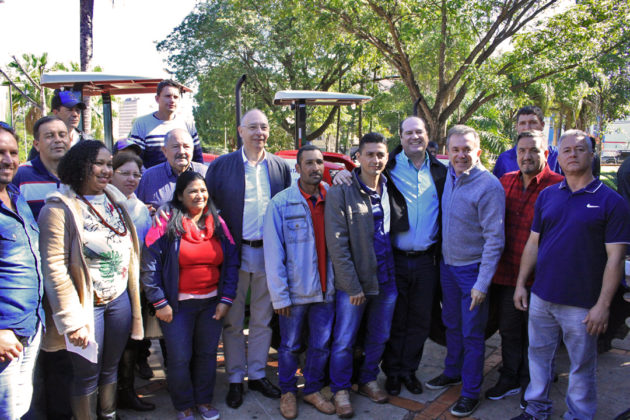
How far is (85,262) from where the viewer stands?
2713mm

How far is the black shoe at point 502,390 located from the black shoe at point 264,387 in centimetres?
166

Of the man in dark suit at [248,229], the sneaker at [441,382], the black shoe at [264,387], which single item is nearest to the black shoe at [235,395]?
the man in dark suit at [248,229]

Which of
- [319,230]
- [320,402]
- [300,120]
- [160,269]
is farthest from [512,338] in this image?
[300,120]

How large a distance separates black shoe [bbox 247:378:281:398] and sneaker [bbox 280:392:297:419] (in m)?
0.18

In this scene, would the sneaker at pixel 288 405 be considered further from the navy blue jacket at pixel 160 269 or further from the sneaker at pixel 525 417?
the sneaker at pixel 525 417

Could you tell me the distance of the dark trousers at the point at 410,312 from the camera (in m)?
3.66

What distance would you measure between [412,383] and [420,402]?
18cm

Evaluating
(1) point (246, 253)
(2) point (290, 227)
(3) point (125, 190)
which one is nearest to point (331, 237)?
(2) point (290, 227)

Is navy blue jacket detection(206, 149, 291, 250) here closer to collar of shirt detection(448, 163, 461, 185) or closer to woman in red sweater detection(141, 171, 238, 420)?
woman in red sweater detection(141, 171, 238, 420)

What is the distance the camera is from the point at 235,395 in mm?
3613

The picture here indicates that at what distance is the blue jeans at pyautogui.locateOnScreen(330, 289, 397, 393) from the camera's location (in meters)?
3.49

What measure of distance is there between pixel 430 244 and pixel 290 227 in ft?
3.63

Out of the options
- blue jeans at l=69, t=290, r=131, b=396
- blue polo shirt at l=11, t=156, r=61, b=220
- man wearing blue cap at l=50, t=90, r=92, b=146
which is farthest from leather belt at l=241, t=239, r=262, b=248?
man wearing blue cap at l=50, t=90, r=92, b=146

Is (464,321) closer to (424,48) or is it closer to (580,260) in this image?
(580,260)
